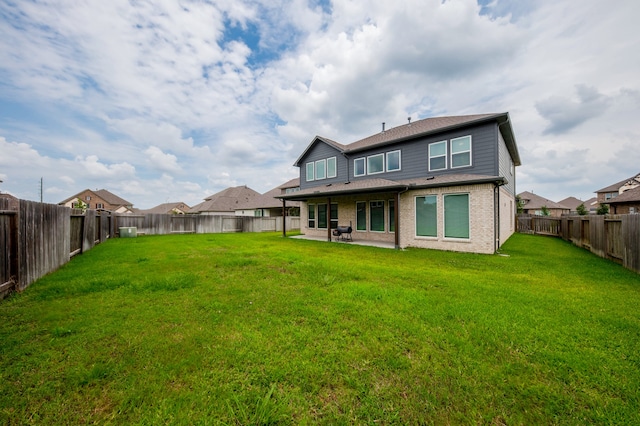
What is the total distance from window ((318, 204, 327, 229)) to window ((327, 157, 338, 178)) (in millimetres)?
2327

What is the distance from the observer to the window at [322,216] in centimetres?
1694

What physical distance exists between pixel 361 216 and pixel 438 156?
5487mm

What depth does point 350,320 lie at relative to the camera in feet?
12.2

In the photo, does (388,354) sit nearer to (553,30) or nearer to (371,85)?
(553,30)

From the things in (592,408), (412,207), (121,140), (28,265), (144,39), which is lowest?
(592,408)

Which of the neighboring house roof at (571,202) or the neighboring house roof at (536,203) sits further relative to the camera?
the neighboring house roof at (571,202)

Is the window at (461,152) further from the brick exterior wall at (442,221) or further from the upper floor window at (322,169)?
the upper floor window at (322,169)

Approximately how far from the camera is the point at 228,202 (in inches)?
1618

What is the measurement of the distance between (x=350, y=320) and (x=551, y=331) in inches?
115

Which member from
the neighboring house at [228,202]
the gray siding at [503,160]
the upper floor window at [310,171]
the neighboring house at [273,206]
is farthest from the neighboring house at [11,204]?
the neighboring house at [228,202]

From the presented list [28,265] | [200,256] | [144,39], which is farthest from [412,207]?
[144,39]

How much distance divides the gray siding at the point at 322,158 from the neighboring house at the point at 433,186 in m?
0.10

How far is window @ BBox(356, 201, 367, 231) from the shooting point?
14703mm

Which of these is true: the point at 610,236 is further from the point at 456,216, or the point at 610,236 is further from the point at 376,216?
the point at 376,216
